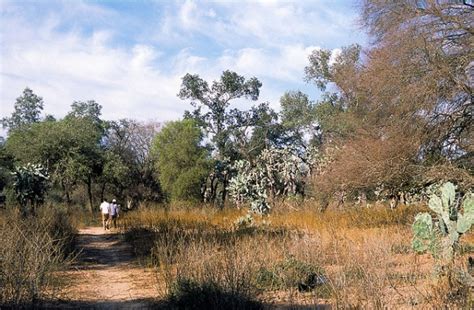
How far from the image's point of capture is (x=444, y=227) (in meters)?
8.20

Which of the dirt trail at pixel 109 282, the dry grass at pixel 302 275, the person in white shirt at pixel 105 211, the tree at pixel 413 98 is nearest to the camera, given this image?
the dry grass at pixel 302 275

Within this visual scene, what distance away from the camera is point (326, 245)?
11.1m

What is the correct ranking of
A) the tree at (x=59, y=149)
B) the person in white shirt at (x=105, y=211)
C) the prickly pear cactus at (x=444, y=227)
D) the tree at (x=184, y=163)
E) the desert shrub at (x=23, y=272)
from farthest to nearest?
the tree at (x=184, y=163) < the tree at (x=59, y=149) < the person in white shirt at (x=105, y=211) < the prickly pear cactus at (x=444, y=227) < the desert shrub at (x=23, y=272)

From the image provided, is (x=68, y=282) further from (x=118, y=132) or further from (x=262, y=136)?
(x=118, y=132)

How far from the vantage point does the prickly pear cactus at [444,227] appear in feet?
25.4

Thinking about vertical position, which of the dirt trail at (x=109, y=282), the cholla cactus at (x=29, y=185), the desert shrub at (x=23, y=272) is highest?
the cholla cactus at (x=29, y=185)

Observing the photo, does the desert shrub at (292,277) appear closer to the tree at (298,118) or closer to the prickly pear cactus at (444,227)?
the prickly pear cactus at (444,227)

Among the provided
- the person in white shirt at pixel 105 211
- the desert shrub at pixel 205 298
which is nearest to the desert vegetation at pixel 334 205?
the desert shrub at pixel 205 298

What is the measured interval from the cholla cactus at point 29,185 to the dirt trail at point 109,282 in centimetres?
680

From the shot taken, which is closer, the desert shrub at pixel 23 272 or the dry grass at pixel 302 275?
the dry grass at pixel 302 275

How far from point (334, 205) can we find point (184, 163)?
49.8 feet

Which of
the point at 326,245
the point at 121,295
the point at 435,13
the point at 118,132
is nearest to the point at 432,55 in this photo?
the point at 435,13

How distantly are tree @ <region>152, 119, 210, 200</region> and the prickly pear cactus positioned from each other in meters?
26.9

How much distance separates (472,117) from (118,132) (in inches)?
1607
